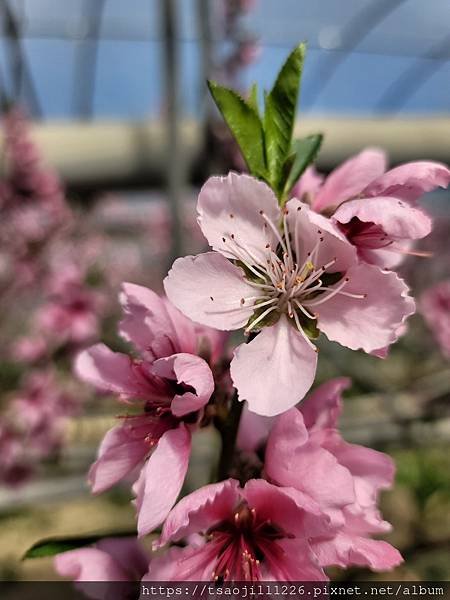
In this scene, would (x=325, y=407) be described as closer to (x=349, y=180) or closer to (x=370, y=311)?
(x=370, y=311)

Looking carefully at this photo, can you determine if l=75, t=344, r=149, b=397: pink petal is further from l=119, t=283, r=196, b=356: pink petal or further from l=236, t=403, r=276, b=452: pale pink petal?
l=236, t=403, r=276, b=452: pale pink petal

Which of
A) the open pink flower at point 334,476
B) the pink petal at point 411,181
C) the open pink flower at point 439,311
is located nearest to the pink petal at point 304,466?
the open pink flower at point 334,476

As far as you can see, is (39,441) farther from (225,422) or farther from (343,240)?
(343,240)

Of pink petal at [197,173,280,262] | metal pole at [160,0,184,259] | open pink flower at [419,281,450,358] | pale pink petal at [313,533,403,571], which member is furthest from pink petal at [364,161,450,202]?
metal pole at [160,0,184,259]

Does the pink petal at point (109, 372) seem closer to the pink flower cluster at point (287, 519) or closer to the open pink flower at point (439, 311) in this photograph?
the pink flower cluster at point (287, 519)

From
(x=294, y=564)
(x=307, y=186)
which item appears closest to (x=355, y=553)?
(x=294, y=564)
